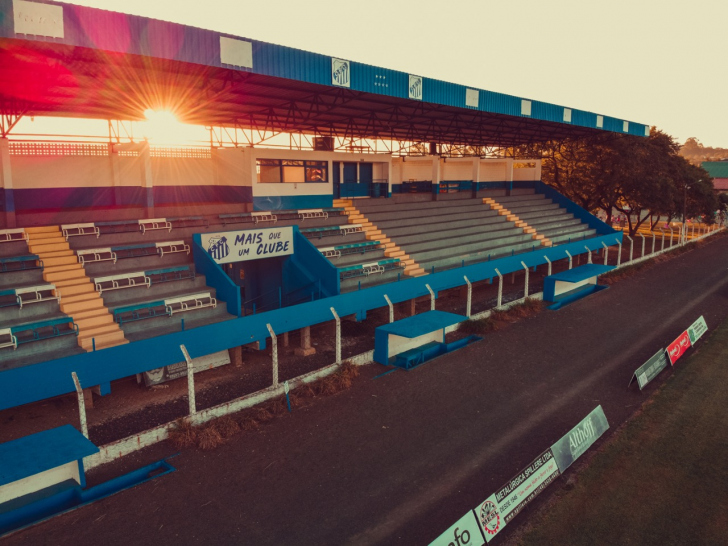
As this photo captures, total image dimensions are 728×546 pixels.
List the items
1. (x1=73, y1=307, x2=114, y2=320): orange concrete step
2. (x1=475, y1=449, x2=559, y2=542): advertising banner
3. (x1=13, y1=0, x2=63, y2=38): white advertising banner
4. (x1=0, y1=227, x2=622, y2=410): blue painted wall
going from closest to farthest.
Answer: (x1=475, y1=449, x2=559, y2=542): advertising banner, (x1=0, y1=227, x2=622, y2=410): blue painted wall, (x1=13, y1=0, x2=63, y2=38): white advertising banner, (x1=73, y1=307, x2=114, y2=320): orange concrete step

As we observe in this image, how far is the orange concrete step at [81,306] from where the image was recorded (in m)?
12.9

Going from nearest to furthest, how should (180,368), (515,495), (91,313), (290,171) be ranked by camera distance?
(515,495), (91,313), (180,368), (290,171)

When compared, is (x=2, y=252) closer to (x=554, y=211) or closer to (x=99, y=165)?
(x=99, y=165)

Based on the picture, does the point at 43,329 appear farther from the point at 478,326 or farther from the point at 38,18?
the point at 478,326

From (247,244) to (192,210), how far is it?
3.79m

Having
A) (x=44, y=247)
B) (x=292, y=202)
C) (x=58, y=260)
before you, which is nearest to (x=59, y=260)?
(x=58, y=260)

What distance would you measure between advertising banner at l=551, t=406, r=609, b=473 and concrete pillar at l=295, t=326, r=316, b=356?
833cm

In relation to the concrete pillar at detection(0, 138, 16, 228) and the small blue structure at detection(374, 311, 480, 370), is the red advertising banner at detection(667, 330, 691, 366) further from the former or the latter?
the concrete pillar at detection(0, 138, 16, 228)

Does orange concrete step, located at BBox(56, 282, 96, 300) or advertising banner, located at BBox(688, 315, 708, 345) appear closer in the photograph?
orange concrete step, located at BBox(56, 282, 96, 300)

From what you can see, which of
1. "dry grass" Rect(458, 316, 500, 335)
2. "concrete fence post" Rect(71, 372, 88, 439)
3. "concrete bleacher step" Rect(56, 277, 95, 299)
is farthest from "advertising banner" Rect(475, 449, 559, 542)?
"concrete bleacher step" Rect(56, 277, 95, 299)

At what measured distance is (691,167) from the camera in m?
45.6

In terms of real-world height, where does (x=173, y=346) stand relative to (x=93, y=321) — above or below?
below

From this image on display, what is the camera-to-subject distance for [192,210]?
19484 mm

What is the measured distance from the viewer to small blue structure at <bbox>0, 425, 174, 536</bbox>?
7.98 metres
